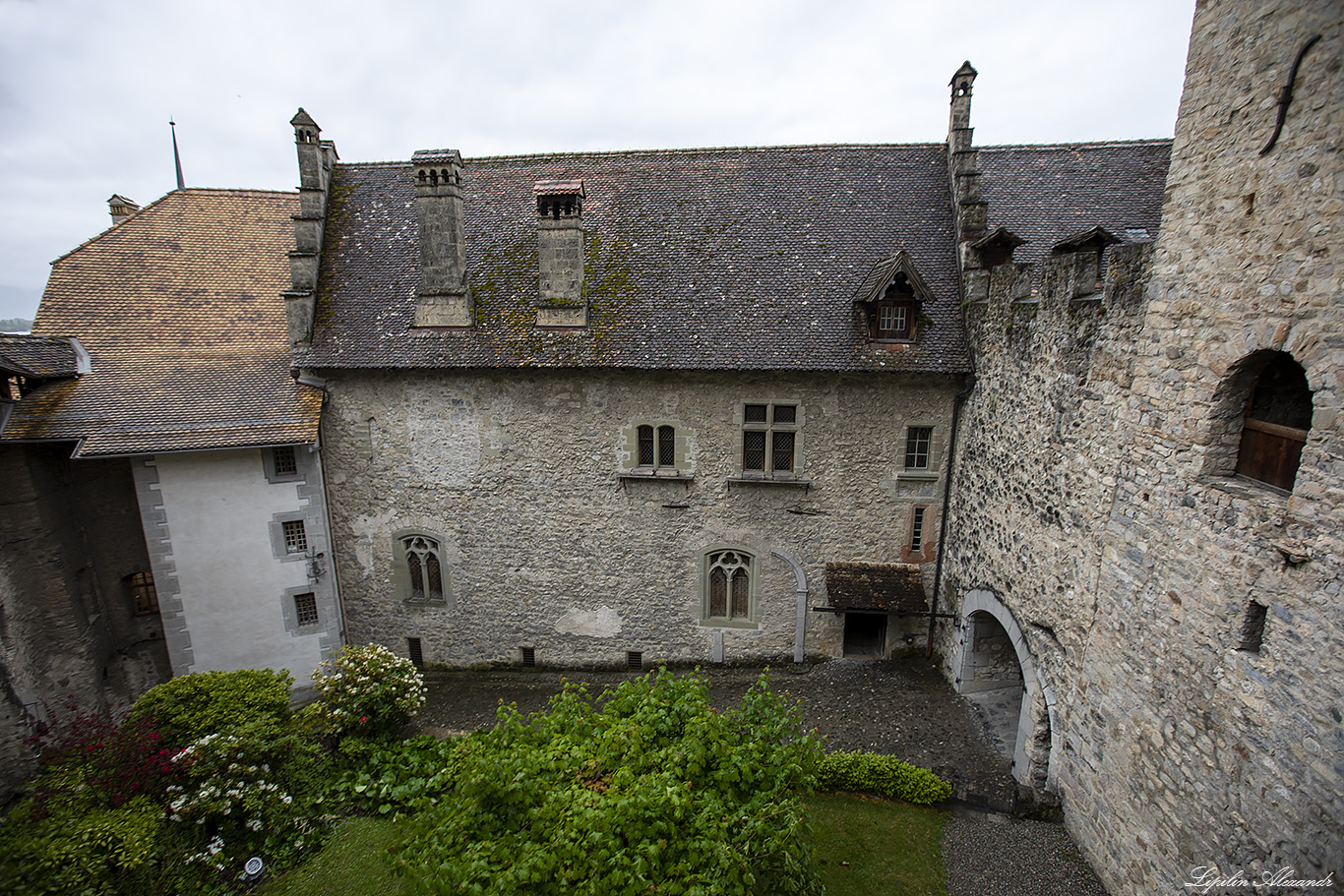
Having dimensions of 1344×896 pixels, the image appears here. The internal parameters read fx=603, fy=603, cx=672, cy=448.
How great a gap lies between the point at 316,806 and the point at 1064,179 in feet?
75.8

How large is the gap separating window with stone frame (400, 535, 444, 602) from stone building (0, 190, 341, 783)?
1952 mm

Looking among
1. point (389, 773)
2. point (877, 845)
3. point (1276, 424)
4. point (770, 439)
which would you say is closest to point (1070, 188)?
point (770, 439)

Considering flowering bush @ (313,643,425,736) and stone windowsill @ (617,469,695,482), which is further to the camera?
stone windowsill @ (617,469,695,482)

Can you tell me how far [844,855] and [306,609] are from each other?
14.2 meters

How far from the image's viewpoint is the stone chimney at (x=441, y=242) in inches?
594

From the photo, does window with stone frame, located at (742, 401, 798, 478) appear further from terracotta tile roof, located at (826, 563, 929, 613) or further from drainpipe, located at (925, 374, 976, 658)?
drainpipe, located at (925, 374, 976, 658)

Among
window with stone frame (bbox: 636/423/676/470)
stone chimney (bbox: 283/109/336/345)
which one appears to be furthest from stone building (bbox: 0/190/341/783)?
window with stone frame (bbox: 636/423/676/470)

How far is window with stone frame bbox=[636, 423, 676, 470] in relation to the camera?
1541cm

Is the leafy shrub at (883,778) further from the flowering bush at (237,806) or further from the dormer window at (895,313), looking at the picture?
the flowering bush at (237,806)

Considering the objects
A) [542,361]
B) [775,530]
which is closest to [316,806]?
[542,361]

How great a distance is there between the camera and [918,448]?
15086mm

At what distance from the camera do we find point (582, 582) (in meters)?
16.3

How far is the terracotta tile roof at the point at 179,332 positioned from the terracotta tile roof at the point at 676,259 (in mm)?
1733

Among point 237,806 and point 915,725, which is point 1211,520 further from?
point 237,806
